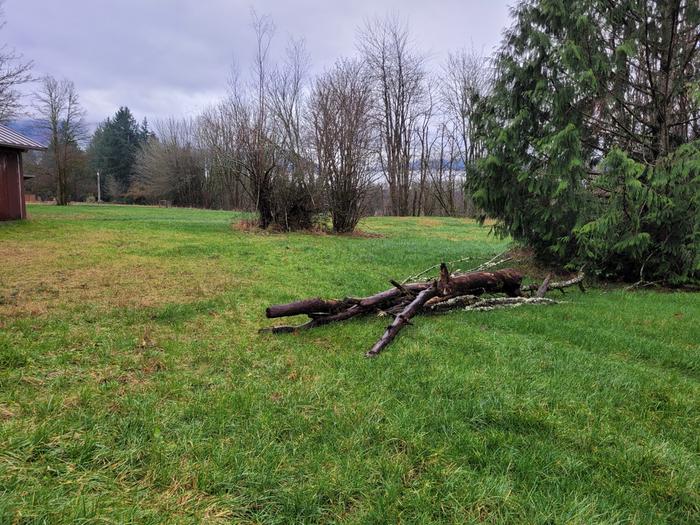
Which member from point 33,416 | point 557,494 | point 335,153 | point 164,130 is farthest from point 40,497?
point 164,130

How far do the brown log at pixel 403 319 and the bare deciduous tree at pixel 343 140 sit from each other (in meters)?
10.1

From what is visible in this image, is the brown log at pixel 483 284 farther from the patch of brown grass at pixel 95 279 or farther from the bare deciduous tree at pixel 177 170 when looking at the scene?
the bare deciduous tree at pixel 177 170

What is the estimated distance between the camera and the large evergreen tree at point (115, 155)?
48219 mm

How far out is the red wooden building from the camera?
1418cm

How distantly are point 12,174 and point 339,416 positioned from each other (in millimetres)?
17565

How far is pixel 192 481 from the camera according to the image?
1.81 m

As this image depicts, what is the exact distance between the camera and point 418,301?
4406 mm

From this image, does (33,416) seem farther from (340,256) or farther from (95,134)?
(95,134)

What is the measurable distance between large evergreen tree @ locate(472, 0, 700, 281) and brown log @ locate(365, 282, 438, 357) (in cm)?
366

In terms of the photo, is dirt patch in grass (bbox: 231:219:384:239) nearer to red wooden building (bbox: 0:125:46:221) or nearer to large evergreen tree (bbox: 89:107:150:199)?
red wooden building (bbox: 0:125:46:221)

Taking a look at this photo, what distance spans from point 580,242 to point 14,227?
15222mm

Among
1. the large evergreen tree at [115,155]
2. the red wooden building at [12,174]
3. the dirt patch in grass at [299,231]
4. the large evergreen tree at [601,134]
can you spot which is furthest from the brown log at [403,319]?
the large evergreen tree at [115,155]

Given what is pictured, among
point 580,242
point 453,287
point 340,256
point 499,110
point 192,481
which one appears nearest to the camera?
point 192,481

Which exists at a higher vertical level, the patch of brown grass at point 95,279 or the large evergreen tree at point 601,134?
the large evergreen tree at point 601,134
